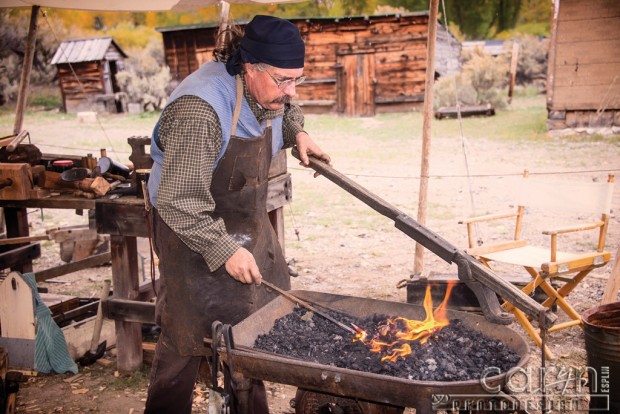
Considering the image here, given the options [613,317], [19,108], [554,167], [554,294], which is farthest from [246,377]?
[554,167]

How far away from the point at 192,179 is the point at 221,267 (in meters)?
0.57

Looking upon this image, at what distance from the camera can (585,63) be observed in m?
13.3

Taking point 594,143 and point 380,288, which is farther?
point 594,143

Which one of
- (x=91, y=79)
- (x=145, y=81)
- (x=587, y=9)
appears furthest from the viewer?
(x=91, y=79)

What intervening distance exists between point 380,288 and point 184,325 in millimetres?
3447

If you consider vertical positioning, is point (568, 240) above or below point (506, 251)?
below

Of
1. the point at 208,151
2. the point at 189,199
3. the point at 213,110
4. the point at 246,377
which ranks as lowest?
the point at 246,377

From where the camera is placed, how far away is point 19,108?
6.95m

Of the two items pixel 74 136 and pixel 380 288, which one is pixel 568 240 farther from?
pixel 74 136

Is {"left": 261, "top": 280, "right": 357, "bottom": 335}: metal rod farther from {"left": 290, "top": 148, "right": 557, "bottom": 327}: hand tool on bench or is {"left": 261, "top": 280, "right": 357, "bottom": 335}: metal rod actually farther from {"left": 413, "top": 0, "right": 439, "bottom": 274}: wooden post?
{"left": 413, "top": 0, "right": 439, "bottom": 274}: wooden post

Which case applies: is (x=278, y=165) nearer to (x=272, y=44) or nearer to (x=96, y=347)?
(x=96, y=347)

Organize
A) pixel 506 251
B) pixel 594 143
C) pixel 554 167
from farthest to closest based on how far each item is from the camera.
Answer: pixel 594 143 → pixel 554 167 → pixel 506 251

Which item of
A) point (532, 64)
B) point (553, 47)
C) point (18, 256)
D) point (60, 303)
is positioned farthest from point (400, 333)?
point (532, 64)

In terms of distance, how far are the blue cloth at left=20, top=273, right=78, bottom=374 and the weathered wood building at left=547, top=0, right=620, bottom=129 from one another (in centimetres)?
1219
